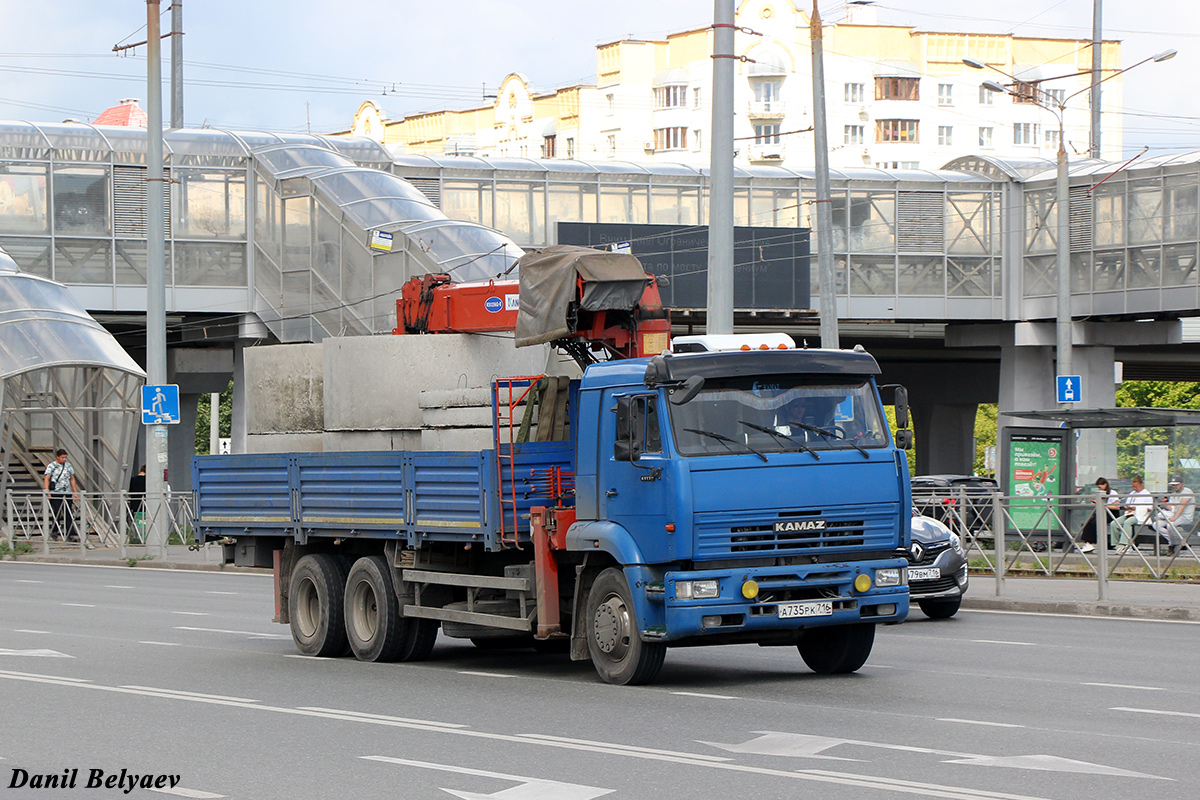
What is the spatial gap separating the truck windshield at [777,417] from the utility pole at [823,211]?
13.6m

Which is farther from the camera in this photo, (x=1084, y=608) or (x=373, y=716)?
(x=1084, y=608)

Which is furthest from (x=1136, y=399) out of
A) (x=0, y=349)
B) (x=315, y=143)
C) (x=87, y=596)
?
(x=87, y=596)

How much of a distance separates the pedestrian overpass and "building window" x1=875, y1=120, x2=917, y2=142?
60.5m

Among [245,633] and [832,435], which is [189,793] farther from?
[245,633]

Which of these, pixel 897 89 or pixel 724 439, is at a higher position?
pixel 897 89

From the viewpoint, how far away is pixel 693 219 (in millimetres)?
50750

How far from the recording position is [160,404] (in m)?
30.3

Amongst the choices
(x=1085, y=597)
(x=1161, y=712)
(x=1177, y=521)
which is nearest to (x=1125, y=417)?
(x=1177, y=521)

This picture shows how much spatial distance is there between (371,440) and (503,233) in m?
34.3

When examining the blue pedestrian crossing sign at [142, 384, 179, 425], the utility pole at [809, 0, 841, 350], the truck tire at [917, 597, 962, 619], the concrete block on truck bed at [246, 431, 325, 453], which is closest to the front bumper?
the concrete block on truck bed at [246, 431, 325, 453]

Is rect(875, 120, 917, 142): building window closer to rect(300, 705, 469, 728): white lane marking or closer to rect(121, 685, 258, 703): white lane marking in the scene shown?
rect(121, 685, 258, 703): white lane marking

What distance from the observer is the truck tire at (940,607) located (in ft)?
59.5

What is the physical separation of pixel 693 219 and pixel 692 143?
62146 mm

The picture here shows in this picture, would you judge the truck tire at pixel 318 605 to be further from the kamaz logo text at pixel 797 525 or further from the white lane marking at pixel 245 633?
the kamaz logo text at pixel 797 525
